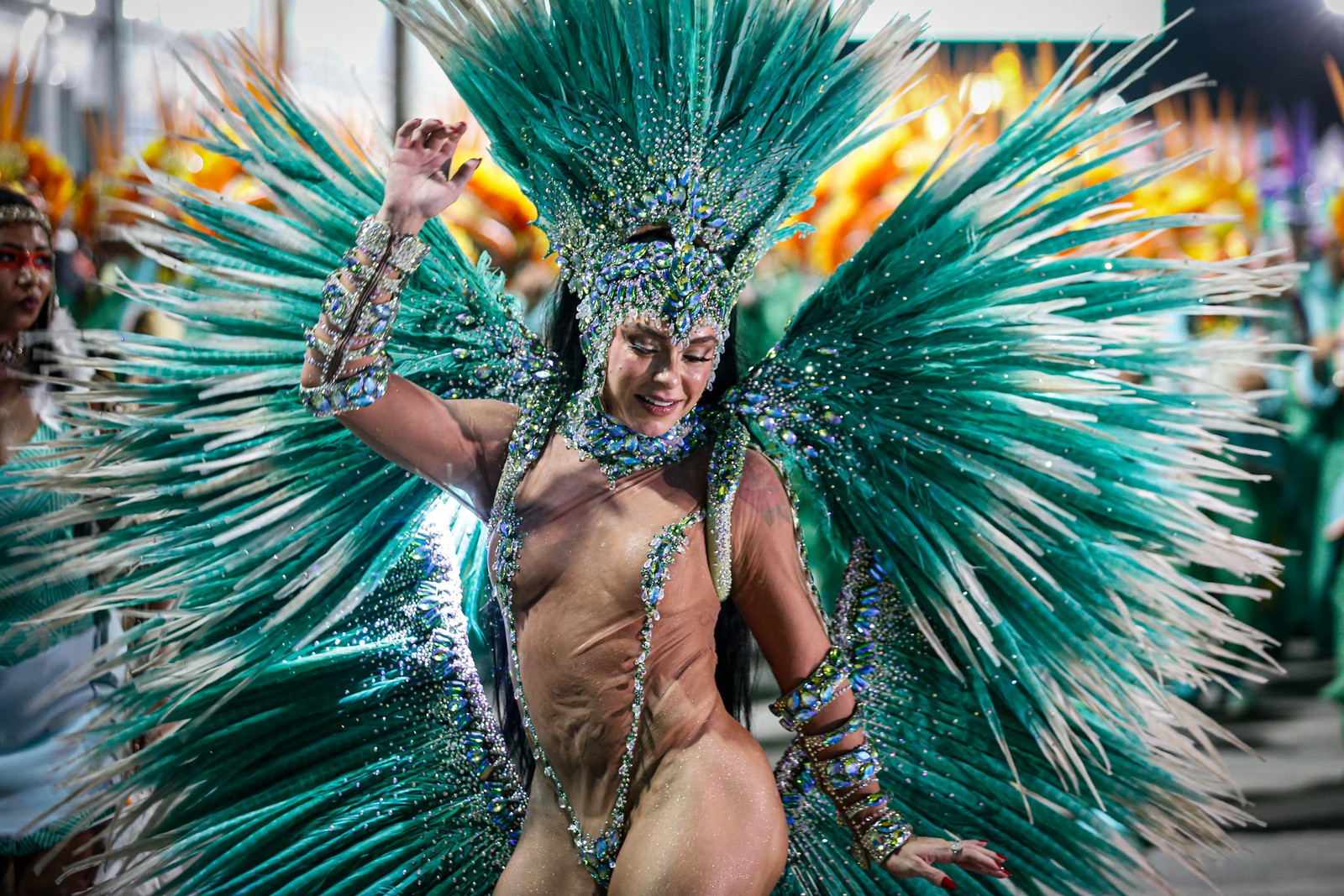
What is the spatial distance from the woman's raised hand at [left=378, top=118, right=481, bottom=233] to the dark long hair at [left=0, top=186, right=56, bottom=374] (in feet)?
3.23

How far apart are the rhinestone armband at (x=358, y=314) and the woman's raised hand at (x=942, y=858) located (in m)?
0.86

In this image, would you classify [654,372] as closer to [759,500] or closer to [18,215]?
[759,500]

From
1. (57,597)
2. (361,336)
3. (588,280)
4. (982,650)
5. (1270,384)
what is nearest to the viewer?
(361,336)

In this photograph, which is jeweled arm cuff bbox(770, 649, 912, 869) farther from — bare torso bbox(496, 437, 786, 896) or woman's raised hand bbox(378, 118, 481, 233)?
woman's raised hand bbox(378, 118, 481, 233)

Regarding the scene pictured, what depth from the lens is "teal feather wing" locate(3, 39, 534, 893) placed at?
65.5 inches

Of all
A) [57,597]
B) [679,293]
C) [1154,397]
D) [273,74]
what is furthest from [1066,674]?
[57,597]

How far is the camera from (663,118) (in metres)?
1.52

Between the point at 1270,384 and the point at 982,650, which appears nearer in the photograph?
the point at 982,650

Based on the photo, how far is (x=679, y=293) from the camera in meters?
1.46

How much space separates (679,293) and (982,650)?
63cm

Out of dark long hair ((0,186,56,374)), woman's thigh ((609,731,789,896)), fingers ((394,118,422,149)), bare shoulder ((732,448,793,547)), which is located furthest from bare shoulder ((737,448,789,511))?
dark long hair ((0,186,56,374))

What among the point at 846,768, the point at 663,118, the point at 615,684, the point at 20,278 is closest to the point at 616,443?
the point at 615,684

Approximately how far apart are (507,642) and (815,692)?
0.46 m

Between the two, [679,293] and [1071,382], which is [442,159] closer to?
[679,293]
